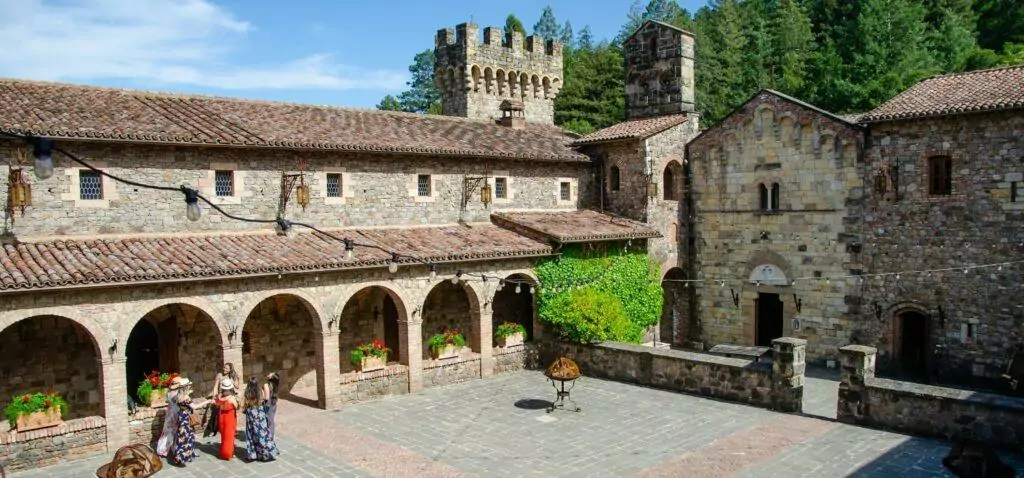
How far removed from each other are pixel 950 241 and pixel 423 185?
46.0ft

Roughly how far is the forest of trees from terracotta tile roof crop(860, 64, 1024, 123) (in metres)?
19.1

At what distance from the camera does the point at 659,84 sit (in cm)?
2673

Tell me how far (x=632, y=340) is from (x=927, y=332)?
25.7 feet

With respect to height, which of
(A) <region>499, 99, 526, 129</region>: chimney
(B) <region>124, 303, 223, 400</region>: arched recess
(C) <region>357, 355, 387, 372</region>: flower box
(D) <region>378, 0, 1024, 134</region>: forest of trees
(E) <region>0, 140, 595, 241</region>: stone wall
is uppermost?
(D) <region>378, 0, 1024, 134</region>: forest of trees

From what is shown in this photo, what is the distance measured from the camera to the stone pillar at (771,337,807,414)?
53.3 feet

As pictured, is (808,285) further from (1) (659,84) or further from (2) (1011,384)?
(1) (659,84)

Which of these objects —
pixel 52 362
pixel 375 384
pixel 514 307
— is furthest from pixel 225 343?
pixel 514 307

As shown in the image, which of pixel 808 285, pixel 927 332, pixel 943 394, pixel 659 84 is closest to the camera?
pixel 943 394

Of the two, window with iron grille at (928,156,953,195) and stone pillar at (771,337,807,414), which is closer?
stone pillar at (771,337,807,414)

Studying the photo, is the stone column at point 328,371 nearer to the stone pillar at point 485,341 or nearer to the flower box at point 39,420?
the stone pillar at point 485,341

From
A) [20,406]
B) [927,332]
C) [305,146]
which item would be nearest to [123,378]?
[20,406]

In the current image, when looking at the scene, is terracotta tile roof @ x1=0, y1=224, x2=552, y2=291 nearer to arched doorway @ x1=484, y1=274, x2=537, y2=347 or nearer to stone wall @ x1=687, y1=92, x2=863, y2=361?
arched doorway @ x1=484, y1=274, x2=537, y2=347

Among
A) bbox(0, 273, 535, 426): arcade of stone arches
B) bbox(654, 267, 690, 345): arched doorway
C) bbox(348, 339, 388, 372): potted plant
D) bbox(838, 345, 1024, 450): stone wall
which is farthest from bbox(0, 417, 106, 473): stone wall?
bbox(654, 267, 690, 345): arched doorway

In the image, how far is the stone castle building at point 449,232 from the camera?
15258 millimetres
